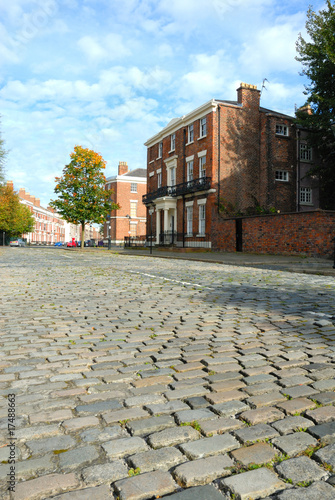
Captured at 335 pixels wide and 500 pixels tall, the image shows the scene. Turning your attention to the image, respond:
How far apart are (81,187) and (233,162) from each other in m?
14.6

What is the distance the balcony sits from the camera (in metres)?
30.7

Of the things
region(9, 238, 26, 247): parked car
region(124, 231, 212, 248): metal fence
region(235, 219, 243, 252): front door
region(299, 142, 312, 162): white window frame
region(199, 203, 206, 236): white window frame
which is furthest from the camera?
region(9, 238, 26, 247): parked car

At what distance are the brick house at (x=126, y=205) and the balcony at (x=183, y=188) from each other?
2265 centimetres

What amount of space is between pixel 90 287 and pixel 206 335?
4881mm

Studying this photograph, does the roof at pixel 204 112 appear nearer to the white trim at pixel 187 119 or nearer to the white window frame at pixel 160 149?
the white trim at pixel 187 119

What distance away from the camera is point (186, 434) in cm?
224

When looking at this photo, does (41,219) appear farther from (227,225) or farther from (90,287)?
(90,287)

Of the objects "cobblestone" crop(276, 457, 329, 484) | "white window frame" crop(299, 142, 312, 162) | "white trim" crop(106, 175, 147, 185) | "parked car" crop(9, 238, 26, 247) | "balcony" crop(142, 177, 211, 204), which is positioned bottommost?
"cobblestone" crop(276, 457, 329, 484)

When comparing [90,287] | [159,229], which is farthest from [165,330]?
[159,229]

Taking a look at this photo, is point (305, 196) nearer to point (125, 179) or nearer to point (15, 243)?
point (125, 179)

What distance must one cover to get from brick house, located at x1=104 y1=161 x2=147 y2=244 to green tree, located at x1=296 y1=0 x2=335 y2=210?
111 ft

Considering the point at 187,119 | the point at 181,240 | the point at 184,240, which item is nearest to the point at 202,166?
the point at 187,119

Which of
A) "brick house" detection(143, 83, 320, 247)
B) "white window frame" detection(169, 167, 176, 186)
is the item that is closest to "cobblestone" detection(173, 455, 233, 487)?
"brick house" detection(143, 83, 320, 247)

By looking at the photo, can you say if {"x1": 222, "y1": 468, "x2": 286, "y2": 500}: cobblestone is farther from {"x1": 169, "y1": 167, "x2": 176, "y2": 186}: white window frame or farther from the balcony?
{"x1": 169, "y1": 167, "x2": 176, "y2": 186}: white window frame
